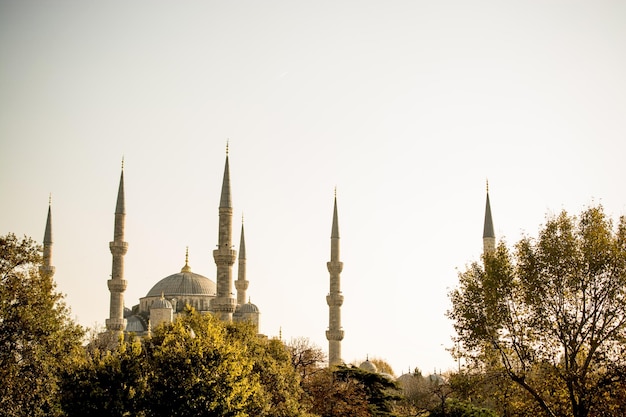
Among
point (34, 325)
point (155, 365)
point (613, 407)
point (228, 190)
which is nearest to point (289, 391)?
point (155, 365)

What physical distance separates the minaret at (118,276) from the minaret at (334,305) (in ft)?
44.7

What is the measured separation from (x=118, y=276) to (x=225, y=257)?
27.7 feet

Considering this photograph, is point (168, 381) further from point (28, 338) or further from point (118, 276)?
point (118, 276)

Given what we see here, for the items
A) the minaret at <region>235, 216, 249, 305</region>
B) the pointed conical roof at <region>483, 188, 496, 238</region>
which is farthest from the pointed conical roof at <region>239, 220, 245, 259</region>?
the pointed conical roof at <region>483, 188, 496, 238</region>

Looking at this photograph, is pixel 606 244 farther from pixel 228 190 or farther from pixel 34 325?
pixel 228 190

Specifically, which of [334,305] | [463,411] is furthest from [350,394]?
[334,305]

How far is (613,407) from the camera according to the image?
20.5 m

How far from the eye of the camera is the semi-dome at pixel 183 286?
219 feet

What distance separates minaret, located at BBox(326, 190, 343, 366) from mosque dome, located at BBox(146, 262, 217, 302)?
14.8m

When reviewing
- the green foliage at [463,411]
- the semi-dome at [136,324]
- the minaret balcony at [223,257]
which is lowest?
the green foliage at [463,411]

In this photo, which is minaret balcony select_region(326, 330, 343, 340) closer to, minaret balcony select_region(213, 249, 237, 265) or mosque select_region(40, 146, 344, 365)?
mosque select_region(40, 146, 344, 365)

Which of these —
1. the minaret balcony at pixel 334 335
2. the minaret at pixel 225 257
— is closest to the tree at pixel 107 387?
the minaret at pixel 225 257

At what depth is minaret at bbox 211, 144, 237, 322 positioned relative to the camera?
47062 mm

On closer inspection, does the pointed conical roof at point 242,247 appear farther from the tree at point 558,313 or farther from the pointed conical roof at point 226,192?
the tree at point 558,313
